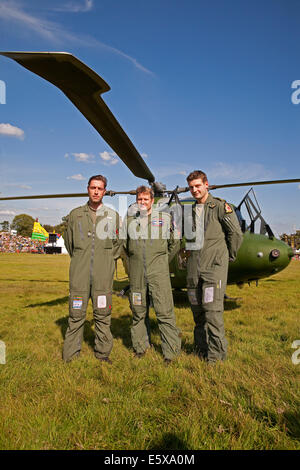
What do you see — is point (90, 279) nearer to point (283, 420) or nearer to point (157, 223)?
point (157, 223)

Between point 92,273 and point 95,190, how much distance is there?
102 cm

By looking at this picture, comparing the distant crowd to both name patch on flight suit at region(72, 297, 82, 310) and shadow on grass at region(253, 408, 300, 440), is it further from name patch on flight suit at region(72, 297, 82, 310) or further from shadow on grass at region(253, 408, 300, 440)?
shadow on grass at region(253, 408, 300, 440)

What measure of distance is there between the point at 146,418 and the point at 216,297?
1.44 meters

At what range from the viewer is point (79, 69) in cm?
232

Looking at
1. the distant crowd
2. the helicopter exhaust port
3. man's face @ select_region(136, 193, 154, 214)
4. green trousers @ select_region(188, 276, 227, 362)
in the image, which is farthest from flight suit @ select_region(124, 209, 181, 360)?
the distant crowd

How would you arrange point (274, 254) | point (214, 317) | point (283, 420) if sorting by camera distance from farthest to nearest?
point (274, 254) < point (214, 317) < point (283, 420)

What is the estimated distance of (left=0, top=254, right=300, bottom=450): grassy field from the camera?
6.48ft

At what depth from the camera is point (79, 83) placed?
98.9 inches

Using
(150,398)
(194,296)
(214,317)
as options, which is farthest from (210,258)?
(150,398)

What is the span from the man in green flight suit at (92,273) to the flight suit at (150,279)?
0.96 ft

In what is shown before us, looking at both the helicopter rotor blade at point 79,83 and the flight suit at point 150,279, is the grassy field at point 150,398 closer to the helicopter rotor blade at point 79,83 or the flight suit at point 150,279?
the flight suit at point 150,279

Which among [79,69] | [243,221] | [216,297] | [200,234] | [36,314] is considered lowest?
[36,314]
